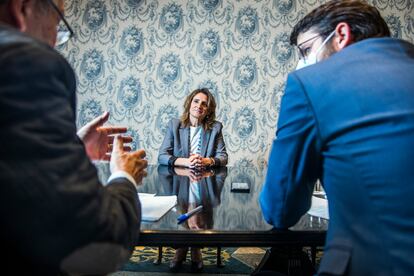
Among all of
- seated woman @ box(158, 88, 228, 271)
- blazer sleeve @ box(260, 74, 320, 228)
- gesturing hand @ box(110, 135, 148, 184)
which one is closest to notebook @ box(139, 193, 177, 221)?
gesturing hand @ box(110, 135, 148, 184)

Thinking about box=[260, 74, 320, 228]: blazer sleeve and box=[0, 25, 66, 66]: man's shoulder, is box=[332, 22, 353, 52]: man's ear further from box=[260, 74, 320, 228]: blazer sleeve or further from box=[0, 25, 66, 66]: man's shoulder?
box=[0, 25, 66, 66]: man's shoulder

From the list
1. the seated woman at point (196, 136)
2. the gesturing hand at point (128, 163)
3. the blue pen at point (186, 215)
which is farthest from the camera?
the seated woman at point (196, 136)

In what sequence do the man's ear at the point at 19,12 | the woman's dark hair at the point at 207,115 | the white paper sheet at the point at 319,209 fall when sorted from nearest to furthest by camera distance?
1. the man's ear at the point at 19,12
2. the white paper sheet at the point at 319,209
3. the woman's dark hair at the point at 207,115

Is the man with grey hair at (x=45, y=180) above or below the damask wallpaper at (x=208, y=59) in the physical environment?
below

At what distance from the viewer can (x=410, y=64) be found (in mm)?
712

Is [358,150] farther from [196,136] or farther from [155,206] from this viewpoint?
[196,136]

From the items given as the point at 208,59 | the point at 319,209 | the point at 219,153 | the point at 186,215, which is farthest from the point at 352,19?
the point at 208,59

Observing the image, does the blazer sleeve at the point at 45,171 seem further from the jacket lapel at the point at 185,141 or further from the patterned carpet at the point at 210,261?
the jacket lapel at the point at 185,141

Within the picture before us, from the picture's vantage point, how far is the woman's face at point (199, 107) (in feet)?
8.96

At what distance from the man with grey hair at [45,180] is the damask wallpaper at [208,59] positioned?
9.86 feet

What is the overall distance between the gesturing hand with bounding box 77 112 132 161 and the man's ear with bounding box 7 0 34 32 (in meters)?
0.39

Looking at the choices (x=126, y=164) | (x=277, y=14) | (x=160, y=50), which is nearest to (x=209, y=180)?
(x=126, y=164)

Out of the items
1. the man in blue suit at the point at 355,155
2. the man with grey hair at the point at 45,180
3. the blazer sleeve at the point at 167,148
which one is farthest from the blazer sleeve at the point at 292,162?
the blazer sleeve at the point at 167,148

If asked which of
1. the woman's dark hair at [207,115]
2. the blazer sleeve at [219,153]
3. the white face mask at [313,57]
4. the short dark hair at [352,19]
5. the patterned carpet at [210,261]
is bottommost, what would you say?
the patterned carpet at [210,261]
